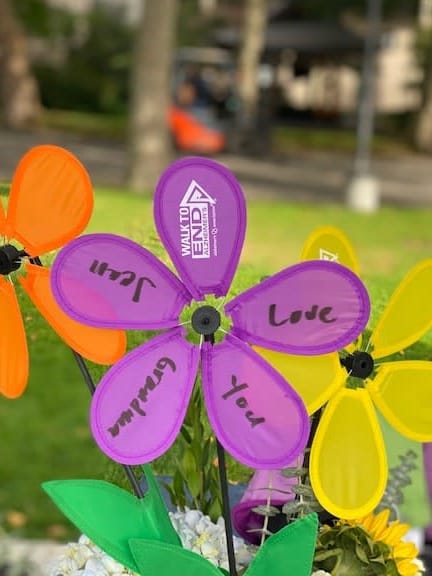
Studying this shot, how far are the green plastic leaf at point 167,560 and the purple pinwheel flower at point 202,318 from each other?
0.32 feet

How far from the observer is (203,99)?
58.2ft

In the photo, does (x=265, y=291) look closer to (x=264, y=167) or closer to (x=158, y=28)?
(x=158, y=28)

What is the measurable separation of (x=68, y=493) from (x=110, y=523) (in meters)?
0.05

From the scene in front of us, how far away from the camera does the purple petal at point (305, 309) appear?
906 mm

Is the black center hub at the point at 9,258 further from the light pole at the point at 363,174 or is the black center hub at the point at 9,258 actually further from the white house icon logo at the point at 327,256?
the light pole at the point at 363,174

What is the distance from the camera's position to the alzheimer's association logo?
0.93m

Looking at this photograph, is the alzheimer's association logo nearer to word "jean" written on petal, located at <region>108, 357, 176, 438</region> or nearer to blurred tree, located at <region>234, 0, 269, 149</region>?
word "jean" written on petal, located at <region>108, 357, 176, 438</region>

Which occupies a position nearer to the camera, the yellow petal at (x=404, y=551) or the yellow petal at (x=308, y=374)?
the yellow petal at (x=308, y=374)

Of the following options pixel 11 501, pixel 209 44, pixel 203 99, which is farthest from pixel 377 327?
pixel 209 44

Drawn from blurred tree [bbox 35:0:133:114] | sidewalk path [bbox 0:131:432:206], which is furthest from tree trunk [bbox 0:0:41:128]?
blurred tree [bbox 35:0:133:114]

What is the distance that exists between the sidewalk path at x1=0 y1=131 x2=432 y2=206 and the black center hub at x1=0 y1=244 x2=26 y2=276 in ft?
33.7

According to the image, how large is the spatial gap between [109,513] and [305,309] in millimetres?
292

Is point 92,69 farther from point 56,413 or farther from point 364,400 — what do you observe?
point 364,400

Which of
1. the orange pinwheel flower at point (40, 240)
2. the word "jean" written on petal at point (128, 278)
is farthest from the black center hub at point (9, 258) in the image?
the word "jean" written on petal at point (128, 278)
